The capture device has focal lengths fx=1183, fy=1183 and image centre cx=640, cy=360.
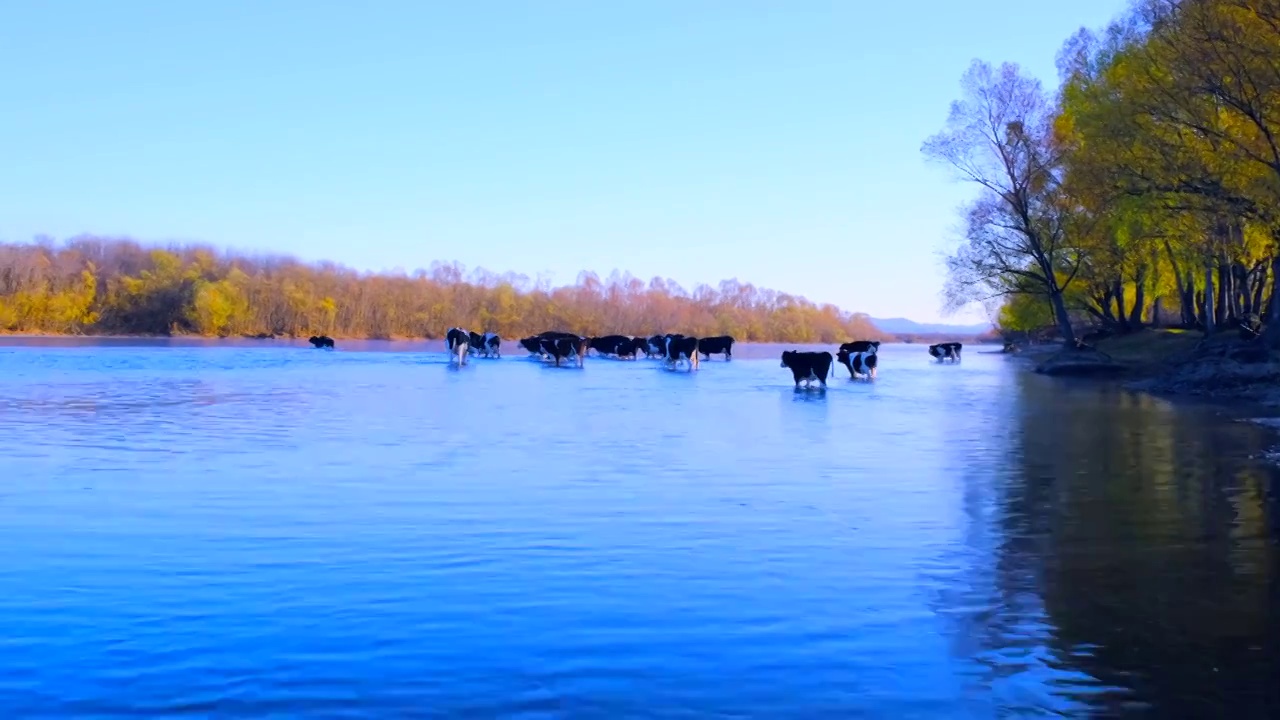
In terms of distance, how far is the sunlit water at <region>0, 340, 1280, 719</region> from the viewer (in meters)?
5.06

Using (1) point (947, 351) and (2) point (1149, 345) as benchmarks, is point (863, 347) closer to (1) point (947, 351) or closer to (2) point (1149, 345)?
(2) point (1149, 345)

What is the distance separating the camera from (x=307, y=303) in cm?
12619

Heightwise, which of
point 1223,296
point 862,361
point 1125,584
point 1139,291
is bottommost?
point 1125,584

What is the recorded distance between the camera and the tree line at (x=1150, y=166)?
2602cm

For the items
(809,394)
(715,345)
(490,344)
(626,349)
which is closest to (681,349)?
(626,349)

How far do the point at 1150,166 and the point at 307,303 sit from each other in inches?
4250

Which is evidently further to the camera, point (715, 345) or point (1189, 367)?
point (715, 345)

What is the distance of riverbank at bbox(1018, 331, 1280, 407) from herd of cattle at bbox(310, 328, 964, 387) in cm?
749

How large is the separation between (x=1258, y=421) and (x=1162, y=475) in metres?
8.45

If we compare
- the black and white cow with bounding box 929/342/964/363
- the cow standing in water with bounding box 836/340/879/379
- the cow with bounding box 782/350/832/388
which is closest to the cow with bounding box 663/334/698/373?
the cow standing in water with bounding box 836/340/879/379

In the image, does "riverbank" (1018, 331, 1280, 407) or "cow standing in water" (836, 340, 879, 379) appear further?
"cow standing in water" (836, 340, 879, 379)

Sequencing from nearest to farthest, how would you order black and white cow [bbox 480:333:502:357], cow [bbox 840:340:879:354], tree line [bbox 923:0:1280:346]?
tree line [bbox 923:0:1280:346], cow [bbox 840:340:879:354], black and white cow [bbox 480:333:502:357]

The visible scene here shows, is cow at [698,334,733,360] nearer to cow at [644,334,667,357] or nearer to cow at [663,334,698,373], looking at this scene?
cow at [644,334,667,357]

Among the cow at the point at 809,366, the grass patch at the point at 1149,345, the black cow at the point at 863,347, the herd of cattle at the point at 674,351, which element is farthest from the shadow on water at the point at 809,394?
the grass patch at the point at 1149,345
